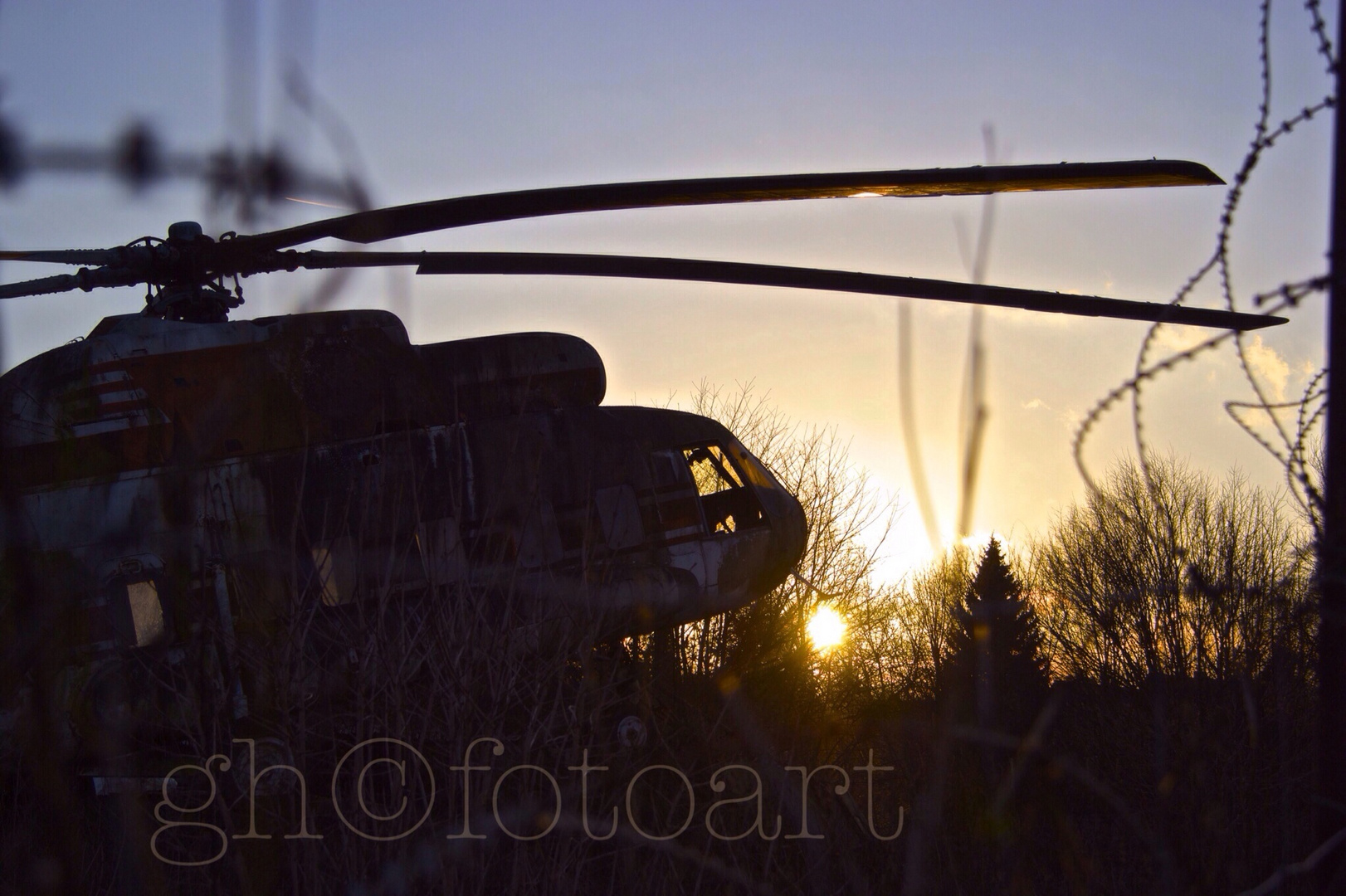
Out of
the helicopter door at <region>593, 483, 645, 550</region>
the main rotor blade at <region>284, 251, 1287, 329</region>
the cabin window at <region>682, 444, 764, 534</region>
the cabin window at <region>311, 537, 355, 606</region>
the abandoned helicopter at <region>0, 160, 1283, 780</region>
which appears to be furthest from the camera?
the cabin window at <region>682, 444, 764, 534</region>

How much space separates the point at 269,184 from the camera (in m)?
1.41

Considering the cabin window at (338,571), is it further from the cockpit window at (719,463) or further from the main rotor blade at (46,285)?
the cockpit window at (719,463)

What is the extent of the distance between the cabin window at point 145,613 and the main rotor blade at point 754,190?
95.8 inches

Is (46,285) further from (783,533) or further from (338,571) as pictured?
(783,533)

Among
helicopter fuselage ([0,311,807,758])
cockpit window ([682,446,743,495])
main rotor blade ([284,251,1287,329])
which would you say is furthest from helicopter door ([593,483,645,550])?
main rotor blade ([284,251,1287,329])

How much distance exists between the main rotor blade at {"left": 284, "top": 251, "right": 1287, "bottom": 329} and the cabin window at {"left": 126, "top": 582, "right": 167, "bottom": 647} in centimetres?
253

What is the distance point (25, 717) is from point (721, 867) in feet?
5.23

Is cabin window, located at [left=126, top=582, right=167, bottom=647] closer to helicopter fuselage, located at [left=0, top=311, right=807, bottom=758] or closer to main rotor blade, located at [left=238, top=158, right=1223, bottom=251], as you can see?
helicopter fuselage, located at [left=0, top=311, right=807, bottom=758]

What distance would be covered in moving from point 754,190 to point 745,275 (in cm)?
69

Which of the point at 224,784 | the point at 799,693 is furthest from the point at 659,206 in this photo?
the point at 799,693

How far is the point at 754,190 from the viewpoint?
5.02 meters

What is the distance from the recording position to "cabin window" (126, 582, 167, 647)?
6.66 m

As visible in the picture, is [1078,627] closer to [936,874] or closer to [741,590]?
[936,874]

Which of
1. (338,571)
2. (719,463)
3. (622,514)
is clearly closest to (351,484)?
(338,571)
